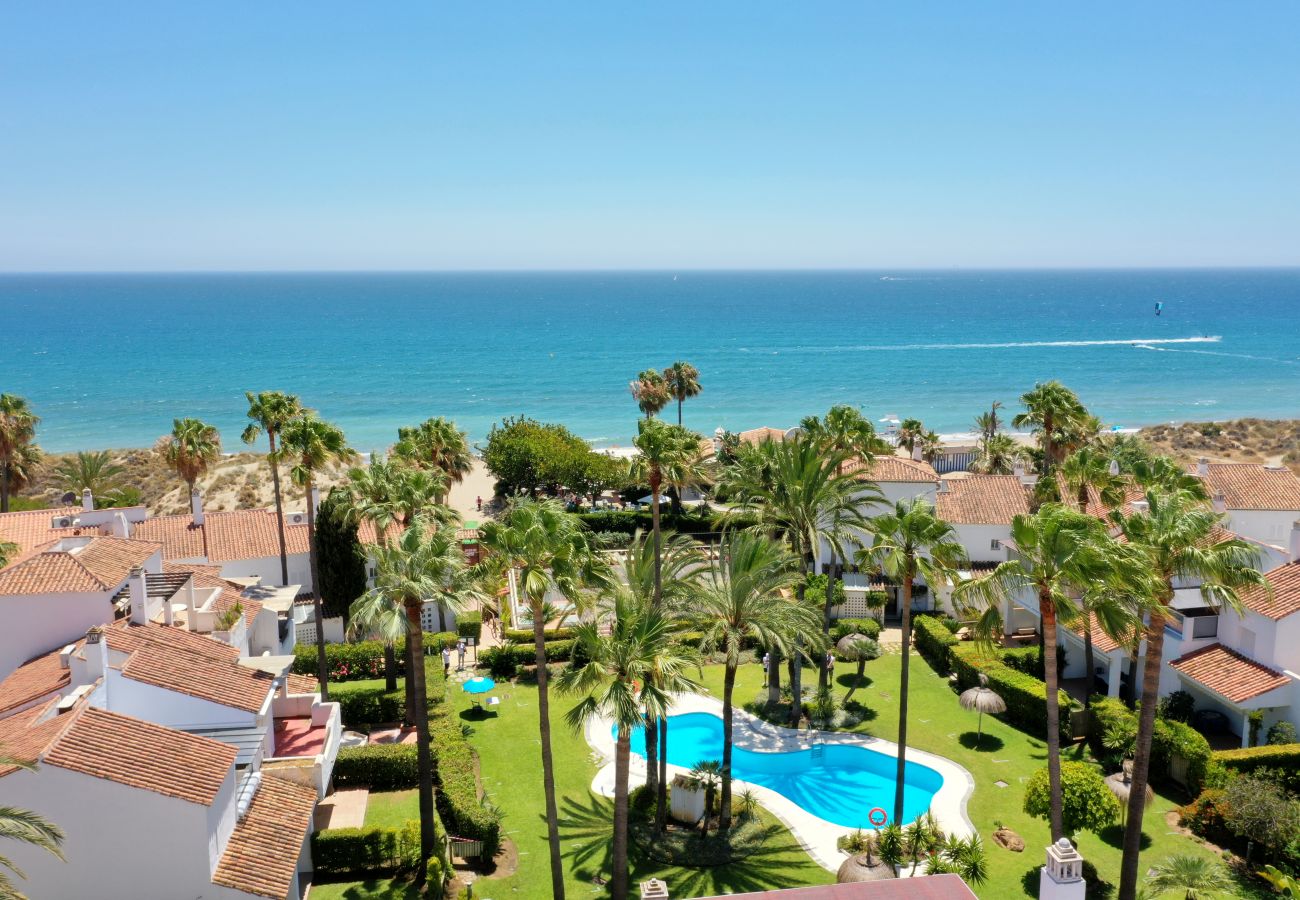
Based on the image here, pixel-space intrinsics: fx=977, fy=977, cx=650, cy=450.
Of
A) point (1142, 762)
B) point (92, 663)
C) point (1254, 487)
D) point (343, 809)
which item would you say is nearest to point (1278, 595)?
point (1142, 762)

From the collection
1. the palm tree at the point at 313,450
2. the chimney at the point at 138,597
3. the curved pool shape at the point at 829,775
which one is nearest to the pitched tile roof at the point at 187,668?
the chimney at the point at 138,597

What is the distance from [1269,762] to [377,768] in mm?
24900

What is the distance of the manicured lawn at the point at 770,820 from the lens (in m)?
24.1

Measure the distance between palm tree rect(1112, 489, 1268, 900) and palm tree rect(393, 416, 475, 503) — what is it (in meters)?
25.7

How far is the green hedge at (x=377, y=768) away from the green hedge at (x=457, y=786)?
36.8 inches

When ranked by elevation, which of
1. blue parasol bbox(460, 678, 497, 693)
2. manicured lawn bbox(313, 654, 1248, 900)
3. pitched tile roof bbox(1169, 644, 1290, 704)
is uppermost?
pitched tile roof bbox(1169, 644, 1290, 704)

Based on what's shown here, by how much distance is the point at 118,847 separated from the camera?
19.0 m

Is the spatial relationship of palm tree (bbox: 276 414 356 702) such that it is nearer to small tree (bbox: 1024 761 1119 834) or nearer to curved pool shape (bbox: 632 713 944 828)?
curved pool shape (bbox: 632 713 944 828)

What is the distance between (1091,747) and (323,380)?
13062cm

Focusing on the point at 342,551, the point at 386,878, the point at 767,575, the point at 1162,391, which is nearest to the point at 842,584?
the point at 767,575

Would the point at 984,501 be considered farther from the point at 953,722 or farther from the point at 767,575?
the point at 767,575

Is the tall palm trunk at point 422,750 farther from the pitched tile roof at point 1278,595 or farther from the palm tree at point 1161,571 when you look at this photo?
the pitched tile roof at point 1278,595

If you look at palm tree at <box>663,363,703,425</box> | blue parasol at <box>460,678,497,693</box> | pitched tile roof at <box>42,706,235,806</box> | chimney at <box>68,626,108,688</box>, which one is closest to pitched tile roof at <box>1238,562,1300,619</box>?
blue parasol at <box>460,678,497,693</box>

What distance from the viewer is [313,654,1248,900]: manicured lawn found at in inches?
949
